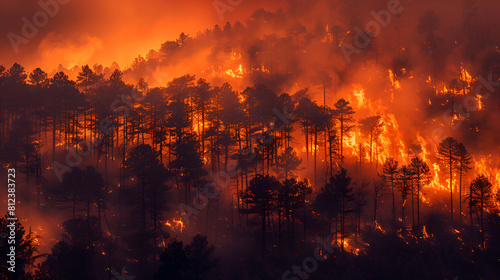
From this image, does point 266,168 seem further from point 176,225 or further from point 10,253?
point 10,253

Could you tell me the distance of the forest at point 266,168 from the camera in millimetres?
38906

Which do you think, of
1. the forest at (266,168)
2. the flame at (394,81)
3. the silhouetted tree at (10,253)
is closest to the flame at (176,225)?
the forest at (266,168)

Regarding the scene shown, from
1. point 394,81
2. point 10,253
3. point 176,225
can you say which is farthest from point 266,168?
point 394,81

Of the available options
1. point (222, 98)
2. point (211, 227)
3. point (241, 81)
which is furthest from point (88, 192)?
point (241, 81)

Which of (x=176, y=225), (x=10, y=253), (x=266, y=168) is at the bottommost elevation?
(x=176, y=225)

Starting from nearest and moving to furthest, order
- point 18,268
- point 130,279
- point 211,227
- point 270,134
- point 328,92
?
1. point 18,268
2. point 130,279
3. point 211,227
4. point 270,134
5. point 328,92

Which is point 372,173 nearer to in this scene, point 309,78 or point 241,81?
point 309,78

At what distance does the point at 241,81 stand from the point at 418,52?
2260 inches

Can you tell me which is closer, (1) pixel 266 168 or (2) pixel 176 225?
(2) pixel 176 225

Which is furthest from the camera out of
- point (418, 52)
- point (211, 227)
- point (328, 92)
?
point (418, 52)

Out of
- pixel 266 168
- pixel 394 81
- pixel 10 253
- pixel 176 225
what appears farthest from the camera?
pixel 394 81

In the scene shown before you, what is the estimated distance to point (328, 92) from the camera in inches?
3558

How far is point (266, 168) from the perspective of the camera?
61.6 m

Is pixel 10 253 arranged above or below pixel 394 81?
below
